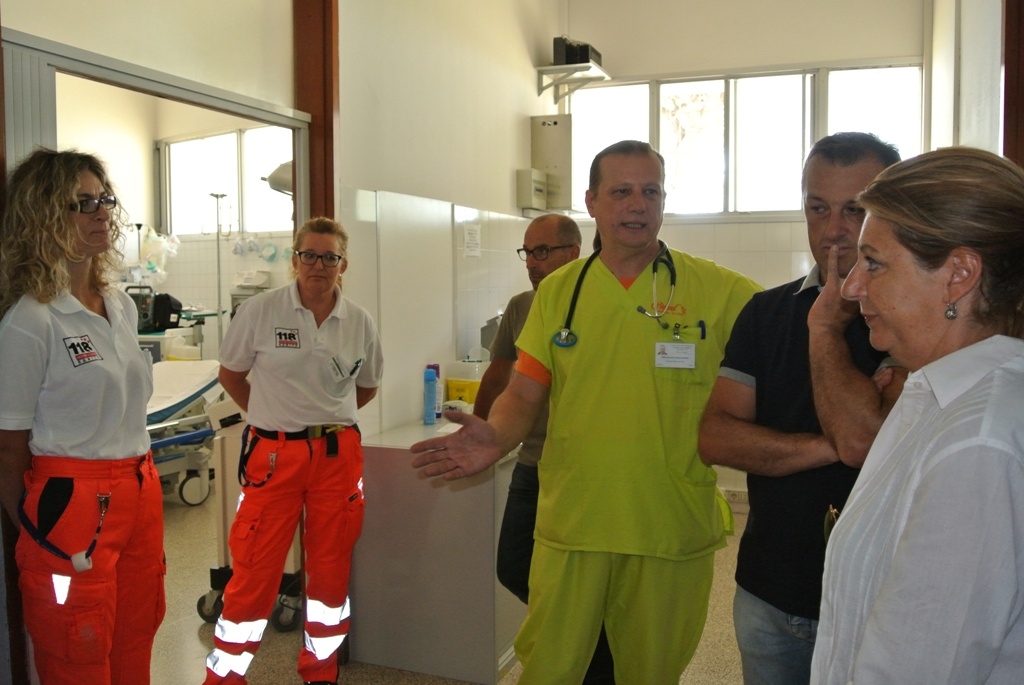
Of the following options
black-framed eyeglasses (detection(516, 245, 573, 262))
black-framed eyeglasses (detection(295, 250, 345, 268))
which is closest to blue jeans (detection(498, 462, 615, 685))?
black-framed eyeglasses (detection(516, 245, 573, 262))

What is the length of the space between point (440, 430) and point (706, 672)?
146 centimetres

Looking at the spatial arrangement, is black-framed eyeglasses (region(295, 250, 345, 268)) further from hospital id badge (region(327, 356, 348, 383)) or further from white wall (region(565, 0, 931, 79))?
white wall (region(565, 0, 931, 79))

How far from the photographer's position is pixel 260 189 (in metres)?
5.20

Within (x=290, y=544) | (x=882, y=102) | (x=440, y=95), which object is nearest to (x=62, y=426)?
(x=290, y=544)

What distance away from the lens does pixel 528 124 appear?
17.8ft

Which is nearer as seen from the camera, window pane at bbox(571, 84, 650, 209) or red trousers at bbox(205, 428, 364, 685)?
red trousers at bbox(205, 428, 364, 685)

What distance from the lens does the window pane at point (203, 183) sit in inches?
210

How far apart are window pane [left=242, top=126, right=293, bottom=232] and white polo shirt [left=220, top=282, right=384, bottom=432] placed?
7.51 ft

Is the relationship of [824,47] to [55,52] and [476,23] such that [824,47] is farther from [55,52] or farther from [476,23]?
[55,52]

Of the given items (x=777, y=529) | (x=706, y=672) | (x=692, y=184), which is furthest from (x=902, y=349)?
(x=692, y=184)

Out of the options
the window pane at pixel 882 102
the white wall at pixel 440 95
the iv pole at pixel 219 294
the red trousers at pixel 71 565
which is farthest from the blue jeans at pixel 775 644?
the window pane at pixel 882 102

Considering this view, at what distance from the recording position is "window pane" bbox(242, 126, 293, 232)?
5043 mm

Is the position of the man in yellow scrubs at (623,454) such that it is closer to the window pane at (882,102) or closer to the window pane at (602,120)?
the window pane at (602,120)

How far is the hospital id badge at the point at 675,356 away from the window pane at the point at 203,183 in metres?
4.19
